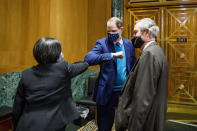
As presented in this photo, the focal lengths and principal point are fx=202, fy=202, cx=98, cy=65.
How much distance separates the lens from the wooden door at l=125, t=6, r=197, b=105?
4.13 meters

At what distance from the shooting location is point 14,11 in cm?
279

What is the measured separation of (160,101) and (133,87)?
23cm

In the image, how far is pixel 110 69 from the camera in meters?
2.15

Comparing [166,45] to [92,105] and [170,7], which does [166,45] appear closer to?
[170,7]

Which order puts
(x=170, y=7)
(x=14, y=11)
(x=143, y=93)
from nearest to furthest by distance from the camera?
(x=143, y=93)
(x=14, y=11)
(x=170, y=7)

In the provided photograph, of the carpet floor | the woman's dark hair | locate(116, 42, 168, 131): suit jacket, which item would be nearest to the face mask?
locate(116, 42, 168, 131): suit jacket

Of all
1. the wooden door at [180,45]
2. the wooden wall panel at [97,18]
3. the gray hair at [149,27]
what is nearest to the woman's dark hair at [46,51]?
the gray hair at [149,27]

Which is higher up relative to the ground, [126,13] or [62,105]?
[126,13]

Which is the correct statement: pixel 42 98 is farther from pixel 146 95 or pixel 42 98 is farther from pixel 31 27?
pixel 31 27

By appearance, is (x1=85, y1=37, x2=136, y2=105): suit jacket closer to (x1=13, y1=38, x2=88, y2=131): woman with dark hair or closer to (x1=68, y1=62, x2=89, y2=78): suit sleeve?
(x1=68, y1=62, x2=89, y2=78): suit sleeve

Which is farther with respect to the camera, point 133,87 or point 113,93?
point 113,93

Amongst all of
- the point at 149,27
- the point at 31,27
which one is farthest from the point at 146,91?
the point at 31,27

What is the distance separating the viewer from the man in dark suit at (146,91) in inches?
58.1

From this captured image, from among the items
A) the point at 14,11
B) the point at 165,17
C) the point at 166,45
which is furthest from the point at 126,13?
the point at 14,11
